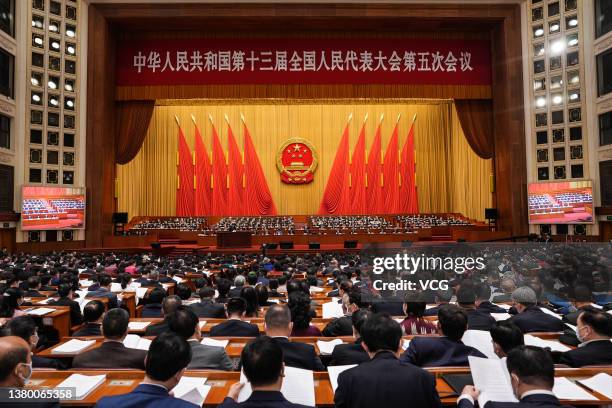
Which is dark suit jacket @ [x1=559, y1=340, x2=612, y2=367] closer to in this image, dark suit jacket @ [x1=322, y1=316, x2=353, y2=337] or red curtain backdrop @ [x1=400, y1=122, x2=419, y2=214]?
dark suit jacket @ [x1=322, y1=316, x2=353, y2=337]

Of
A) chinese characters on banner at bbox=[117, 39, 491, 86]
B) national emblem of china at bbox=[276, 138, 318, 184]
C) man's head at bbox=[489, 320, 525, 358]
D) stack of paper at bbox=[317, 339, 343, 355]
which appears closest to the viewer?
man's head at bbox=[489, 320, 525, 358]

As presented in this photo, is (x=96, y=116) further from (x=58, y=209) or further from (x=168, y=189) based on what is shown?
(x=168, y=189)

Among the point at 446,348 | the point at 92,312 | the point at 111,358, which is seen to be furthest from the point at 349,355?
the point at 92,312

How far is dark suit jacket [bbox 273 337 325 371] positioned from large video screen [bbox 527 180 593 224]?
13.1 m

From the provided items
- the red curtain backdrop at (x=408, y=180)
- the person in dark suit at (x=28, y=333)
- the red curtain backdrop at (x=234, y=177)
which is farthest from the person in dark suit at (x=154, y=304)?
the red curtain backdrop at (x=408, y=180)

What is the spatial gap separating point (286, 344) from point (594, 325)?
1709 millimetres

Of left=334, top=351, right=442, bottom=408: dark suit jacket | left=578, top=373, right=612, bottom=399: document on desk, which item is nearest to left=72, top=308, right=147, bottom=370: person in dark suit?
left=334, top=351, right=442, bottom=408: dark suit jacket

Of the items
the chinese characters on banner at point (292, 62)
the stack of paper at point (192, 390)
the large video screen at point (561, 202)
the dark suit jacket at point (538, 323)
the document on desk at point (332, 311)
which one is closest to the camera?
the stack of paper at point (192, 390)

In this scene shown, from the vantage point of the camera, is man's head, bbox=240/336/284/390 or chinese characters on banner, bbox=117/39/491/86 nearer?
man's head, bbox=240/336/284/390

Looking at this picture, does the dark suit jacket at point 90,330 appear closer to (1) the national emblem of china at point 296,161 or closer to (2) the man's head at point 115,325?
(2) the man's head at point 115,325

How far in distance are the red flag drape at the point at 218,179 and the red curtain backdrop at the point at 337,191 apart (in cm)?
421

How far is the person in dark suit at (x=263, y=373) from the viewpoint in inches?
59.8

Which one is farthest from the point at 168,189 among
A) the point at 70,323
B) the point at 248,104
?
the point at 70,323

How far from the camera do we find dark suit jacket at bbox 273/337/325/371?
2352 mm
